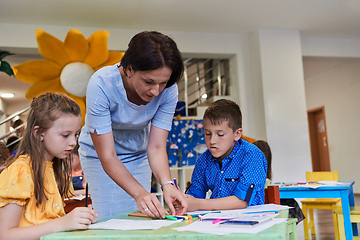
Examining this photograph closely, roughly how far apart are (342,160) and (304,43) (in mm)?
2878

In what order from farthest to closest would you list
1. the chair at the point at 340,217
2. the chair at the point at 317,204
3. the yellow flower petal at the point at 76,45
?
the yellow flower petal at the point at 76,45 < the chair at the point at 317,204 < the chair at the point at 340,217

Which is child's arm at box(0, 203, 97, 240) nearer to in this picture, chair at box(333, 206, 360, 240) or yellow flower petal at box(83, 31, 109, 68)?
chair at box(333, 206, 360, 240)

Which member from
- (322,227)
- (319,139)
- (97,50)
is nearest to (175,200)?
(97,50)

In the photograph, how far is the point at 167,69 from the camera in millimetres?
1123

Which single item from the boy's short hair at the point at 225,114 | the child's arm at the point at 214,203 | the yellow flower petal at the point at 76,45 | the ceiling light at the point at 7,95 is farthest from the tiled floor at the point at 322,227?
the ceiling light at the point at 7,95

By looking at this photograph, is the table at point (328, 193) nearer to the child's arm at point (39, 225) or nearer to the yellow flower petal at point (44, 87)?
the child's arm at point (39, 225)

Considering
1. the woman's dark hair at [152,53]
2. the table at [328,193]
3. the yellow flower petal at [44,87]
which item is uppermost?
the yellow flower petal at [44,87]

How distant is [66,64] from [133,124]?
2271 mm

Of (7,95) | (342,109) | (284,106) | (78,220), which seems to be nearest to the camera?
(78,220)

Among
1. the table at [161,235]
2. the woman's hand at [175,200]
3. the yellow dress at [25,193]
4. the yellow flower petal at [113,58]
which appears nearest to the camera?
the table at [161,235]

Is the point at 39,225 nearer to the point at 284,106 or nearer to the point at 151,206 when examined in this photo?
the point at 151,206

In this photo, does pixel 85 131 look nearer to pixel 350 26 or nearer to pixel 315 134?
pixel 350 26

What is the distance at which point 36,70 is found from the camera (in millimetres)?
3273

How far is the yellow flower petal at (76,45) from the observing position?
320cm
